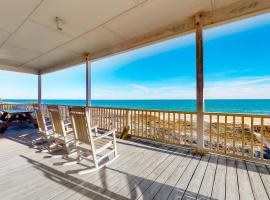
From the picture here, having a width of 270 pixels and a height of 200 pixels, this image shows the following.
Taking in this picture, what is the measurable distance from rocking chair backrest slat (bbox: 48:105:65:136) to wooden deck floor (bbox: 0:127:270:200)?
1.63ft

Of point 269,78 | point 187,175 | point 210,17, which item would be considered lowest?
point 187,175

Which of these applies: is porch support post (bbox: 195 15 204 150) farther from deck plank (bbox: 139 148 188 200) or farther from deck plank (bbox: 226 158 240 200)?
deck plank (bbox: 139 148 188 200)

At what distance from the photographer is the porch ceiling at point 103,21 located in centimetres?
230

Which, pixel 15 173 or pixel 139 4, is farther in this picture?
pixel 139 4

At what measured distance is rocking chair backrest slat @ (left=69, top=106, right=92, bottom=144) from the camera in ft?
6.72

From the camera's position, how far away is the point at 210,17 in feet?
8.49

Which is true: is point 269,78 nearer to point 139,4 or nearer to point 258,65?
point 258,65

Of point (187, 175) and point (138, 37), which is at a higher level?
point (138, 37)

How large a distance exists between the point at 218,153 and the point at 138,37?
126 inches

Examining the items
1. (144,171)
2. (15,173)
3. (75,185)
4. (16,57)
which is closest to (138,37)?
(144,171)

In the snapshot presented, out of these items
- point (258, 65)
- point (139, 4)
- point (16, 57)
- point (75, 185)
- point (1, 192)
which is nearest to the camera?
point (1, 192)

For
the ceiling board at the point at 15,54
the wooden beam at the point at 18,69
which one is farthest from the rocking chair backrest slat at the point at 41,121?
the wooden beam at the point at 18,69

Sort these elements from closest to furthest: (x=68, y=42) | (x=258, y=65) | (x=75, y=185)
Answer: (x=75, y=185)
(x=68, y=42)
(x=258, y=65)

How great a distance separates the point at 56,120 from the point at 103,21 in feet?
7.16
